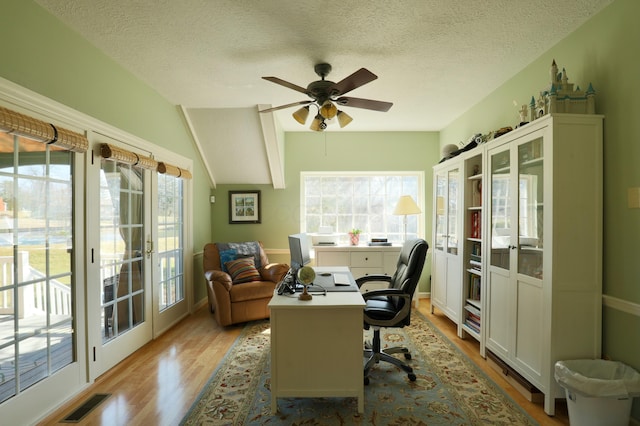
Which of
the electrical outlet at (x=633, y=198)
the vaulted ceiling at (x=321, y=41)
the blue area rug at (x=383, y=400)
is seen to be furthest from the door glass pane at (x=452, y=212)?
the electrical outlet at (x=633, y=198)

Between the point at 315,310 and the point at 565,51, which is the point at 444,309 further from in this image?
the point at 565,51

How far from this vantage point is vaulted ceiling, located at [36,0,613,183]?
6.81 ft

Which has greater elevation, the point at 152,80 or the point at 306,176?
the point at 152,80

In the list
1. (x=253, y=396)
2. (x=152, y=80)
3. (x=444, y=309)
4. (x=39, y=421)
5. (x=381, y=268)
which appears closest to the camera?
(x=39, y=421)

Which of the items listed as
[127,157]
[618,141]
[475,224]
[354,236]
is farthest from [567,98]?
[127,157]

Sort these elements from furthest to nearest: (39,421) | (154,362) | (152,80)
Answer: (152,80) < (154,362) < (39,421)

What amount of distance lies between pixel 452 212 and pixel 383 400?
2280mm

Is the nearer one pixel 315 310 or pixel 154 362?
pixel 315 310

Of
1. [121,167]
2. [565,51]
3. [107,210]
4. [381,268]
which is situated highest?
[565,51]

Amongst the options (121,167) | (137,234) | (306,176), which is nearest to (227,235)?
(306,176)

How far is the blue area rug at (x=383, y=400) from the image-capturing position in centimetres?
211

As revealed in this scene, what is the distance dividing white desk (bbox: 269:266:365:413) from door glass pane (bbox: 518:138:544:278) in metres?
1.33

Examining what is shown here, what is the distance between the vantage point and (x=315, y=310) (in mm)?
2170

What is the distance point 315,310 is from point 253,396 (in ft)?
2.80
